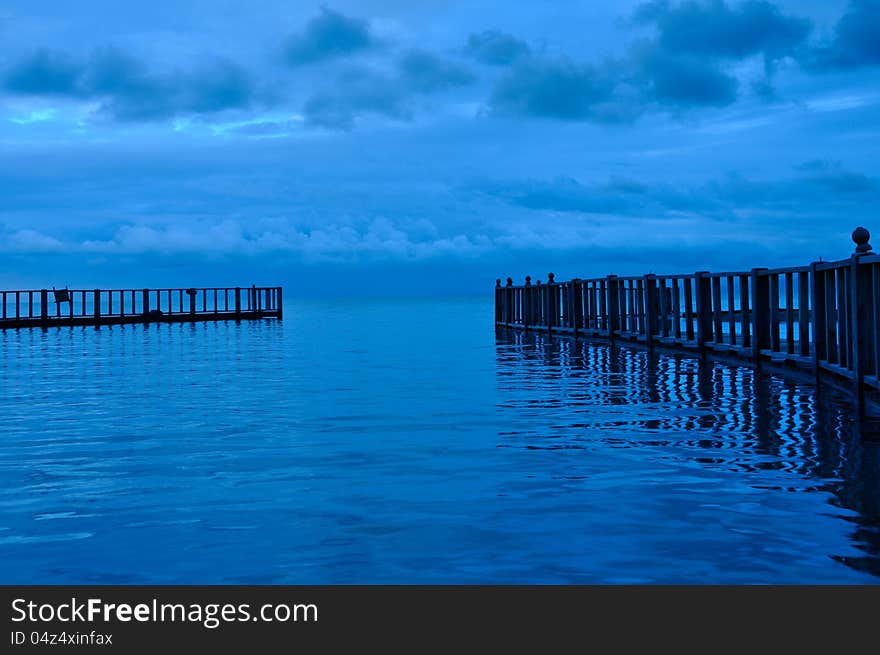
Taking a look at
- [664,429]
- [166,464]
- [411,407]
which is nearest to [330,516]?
[166,464]

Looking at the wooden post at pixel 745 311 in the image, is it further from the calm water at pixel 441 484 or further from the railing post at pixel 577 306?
the railing post at pixel 577 306

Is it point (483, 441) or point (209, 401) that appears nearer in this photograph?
point (483, 441)

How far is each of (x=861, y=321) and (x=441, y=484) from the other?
232 inches

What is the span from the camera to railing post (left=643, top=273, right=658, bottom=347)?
24266mm

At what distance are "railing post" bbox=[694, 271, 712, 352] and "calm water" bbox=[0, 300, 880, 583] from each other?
423 centimetres

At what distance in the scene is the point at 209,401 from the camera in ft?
48.6

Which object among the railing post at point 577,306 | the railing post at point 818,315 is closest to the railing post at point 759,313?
the railing post at point 818,315

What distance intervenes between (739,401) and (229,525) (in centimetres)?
860

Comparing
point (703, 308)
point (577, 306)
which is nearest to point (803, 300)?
point (703, 308)

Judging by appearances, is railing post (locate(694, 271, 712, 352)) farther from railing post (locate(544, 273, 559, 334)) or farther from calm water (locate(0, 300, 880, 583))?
railing post (locate(544, 273, 559, 334))

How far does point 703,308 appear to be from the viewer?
21.1m

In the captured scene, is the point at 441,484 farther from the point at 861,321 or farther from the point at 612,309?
the point at 612,309
